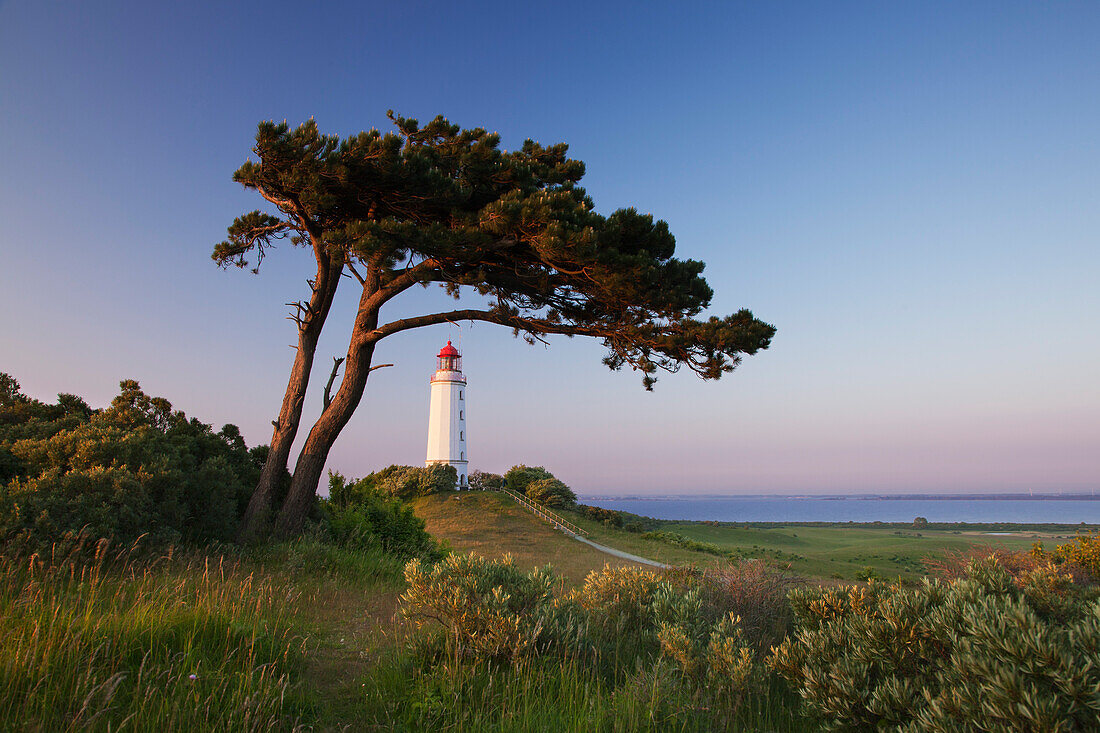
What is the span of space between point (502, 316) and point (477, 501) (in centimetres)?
2391

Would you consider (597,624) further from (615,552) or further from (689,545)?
(689,545)

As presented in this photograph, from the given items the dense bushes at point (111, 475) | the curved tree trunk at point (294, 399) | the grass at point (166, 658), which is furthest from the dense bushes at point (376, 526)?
the grass at point (166, 658)

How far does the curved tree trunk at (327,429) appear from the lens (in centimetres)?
1073

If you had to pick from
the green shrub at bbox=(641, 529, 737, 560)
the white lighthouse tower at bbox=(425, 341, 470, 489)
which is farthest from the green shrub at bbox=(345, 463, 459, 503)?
the green shrub at bbox=(641, 529, 737, 560)

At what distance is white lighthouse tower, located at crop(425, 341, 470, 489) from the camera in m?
40.5

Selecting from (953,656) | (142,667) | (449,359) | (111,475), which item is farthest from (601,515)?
(142,667)

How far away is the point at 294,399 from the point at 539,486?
2791 cm

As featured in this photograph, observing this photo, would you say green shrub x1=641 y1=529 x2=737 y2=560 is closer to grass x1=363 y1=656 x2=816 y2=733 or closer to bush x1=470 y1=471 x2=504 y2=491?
bush x1=470 y1=471 x2=504 y2=491

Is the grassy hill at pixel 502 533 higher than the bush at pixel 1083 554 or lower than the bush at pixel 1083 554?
lower

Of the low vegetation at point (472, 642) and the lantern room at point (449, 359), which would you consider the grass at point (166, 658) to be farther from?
the lantern room at point (449, 359)

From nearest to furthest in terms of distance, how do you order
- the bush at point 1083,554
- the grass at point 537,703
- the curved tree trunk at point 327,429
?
the grass at point 537,703 → the curved tree trunk at point 327,429 → the bush at point 1083,554

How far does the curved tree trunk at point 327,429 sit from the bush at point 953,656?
29.0 ft

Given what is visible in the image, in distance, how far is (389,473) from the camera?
3672 centimetres

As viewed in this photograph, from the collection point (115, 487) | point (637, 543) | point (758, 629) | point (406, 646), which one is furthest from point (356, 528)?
point (637, 543)
